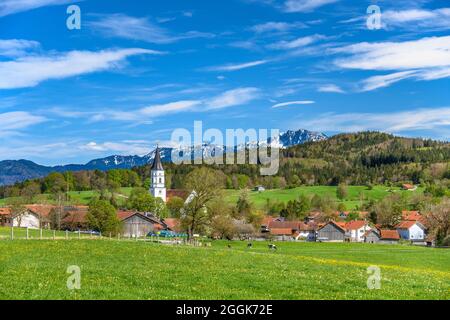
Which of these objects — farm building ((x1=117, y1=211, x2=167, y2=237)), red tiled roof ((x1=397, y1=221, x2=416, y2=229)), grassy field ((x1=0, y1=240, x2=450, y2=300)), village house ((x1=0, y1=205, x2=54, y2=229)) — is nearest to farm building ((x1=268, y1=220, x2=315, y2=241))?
red tiled roof ((x1=397, y1=221, x2=416, y2=229))

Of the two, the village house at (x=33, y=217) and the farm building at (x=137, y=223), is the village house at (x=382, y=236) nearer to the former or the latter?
the farm building at (x=137, y=223)

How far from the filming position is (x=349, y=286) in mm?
23469

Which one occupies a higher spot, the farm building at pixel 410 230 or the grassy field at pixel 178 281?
the grassy field at pixel 178 281

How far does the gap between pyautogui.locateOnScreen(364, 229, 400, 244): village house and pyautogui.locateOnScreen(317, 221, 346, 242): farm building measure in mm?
10403

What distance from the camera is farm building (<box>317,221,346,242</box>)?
17093 cm

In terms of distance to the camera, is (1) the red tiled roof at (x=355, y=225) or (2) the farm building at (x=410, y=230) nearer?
(1) the red tiled roof at (x=355, y=225)

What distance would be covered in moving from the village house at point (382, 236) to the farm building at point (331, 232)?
34.1 feet

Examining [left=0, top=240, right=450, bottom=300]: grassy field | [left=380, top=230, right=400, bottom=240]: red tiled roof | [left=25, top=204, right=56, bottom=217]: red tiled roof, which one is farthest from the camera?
[left=380, top=230, right=400, bottom=240]: red tiled roof

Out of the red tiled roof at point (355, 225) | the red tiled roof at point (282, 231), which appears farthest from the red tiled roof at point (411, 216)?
the red tiled roof at point (282, 231)

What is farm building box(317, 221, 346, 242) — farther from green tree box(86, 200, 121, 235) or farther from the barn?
green tree box(86, 200, 121, 235)

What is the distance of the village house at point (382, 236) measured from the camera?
522 feet
